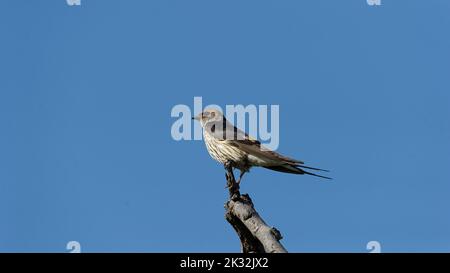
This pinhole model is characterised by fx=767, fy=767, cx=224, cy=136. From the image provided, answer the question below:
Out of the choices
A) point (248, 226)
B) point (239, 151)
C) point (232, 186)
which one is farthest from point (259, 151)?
point (248, 226)

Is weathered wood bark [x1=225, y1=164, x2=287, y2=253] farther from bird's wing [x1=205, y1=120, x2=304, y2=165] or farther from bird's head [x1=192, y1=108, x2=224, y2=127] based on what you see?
bird's head [x1=192, y1=108, x2=224, y2=127]

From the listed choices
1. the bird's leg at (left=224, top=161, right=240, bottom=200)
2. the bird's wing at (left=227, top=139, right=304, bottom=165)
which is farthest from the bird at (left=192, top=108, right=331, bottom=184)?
the bird's leg at (left=224, top=161, right=240, bottom=200)

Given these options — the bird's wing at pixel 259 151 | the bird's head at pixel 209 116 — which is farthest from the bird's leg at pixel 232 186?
the bird's head at pixel 209 116

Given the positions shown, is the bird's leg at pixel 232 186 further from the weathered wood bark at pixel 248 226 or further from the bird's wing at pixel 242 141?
the bird's wing at pixel 242 141
